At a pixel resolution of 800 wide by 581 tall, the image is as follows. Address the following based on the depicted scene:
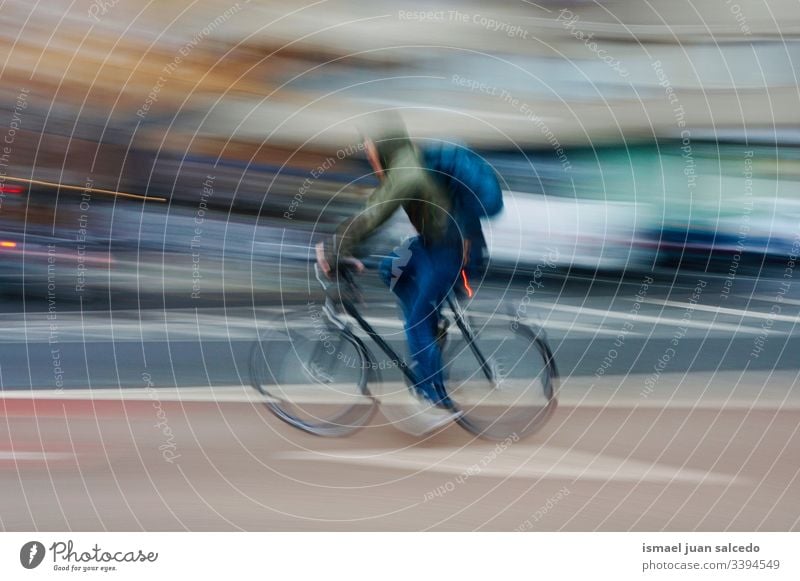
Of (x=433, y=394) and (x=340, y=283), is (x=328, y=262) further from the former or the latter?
(x=433, y=394)

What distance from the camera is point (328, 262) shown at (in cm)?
429

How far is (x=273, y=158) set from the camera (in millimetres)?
4551

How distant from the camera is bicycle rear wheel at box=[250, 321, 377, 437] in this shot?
4477 mm

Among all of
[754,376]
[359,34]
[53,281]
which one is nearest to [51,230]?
[53,281]

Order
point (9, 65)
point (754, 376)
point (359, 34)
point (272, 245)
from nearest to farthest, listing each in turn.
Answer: point (9, 65)
point (359, 34)
point (272, 245)
point (754, 376)

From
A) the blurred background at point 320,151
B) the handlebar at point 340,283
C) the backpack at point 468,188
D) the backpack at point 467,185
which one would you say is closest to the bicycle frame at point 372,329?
the handlebar at point 340,283

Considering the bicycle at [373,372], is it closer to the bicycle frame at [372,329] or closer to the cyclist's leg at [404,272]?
the bicycle frame at [372,329]

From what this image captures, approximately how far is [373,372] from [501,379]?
23.1 inches

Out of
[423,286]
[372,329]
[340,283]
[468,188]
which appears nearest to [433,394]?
[372,329]

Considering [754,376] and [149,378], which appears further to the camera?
[754,376]

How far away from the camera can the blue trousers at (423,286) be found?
13.8ft

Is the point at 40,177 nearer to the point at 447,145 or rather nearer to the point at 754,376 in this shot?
the point at 447,145
